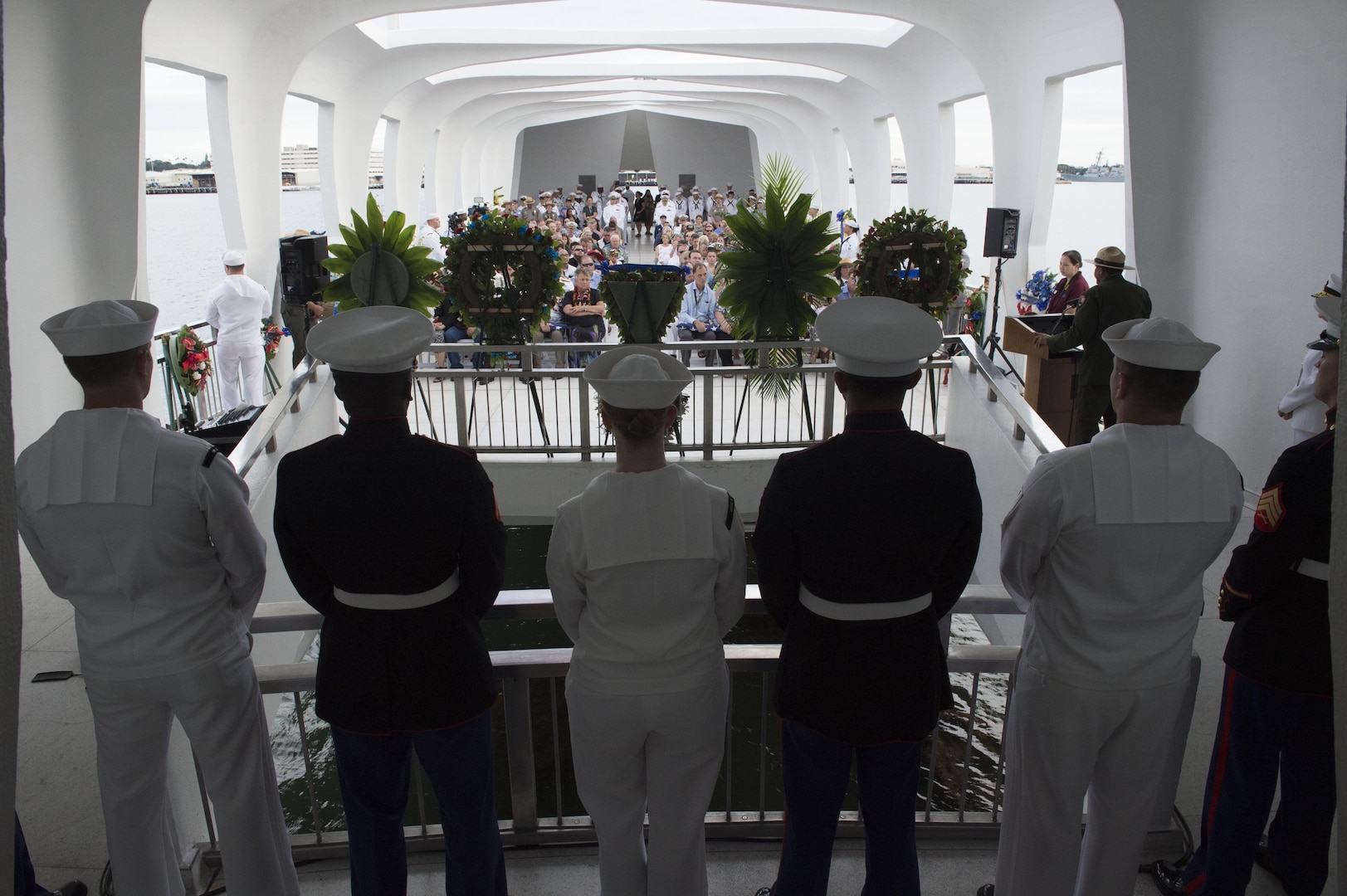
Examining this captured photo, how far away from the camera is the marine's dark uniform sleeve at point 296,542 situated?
211cm

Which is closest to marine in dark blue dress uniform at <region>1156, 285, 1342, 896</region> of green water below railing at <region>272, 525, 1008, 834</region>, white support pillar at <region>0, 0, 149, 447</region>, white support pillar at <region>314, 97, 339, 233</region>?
green water below railing at <region>272, 525, 1008, 834</region>

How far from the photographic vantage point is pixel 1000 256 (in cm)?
1053

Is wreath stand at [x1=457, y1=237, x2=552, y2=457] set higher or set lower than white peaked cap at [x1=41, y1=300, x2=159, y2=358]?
higher

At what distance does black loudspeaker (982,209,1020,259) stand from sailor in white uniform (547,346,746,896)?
30.0 feet

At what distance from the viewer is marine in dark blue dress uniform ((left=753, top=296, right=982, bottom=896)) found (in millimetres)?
2064

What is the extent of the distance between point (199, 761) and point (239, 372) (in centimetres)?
781

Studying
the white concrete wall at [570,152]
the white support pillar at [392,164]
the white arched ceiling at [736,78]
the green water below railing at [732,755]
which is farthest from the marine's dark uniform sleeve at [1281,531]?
the white concrete wall at [570,152]

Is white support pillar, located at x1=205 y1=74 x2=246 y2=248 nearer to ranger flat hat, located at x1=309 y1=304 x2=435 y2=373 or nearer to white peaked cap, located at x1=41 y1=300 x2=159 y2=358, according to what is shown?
white peaked cap, located at x1=41 y1=300 x2=159 y2=358

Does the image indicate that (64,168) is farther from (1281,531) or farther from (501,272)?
(1281,531)

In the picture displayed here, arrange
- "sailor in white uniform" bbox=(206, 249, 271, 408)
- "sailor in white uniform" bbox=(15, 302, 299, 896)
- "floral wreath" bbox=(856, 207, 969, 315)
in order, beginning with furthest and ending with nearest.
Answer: "sailor in white uniform" bbox=(206, 249, 271, 408), "floral wreath" bbox=(856, 207, 969, 315), "sailor in white uniform" bbox=(15, 302, 299, 896)

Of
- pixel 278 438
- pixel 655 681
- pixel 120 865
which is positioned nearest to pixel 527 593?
pixel 655 681

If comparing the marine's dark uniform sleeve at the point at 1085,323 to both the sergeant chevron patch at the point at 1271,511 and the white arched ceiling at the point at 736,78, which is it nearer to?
the white arched ceiling at the point at 736,78

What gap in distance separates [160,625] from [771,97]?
25036 mm

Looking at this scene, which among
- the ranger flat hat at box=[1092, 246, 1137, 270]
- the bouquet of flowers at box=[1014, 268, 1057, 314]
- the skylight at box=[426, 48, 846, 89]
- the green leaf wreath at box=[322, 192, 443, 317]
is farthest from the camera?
the skylight at box=[426, 48, 846, 89]
